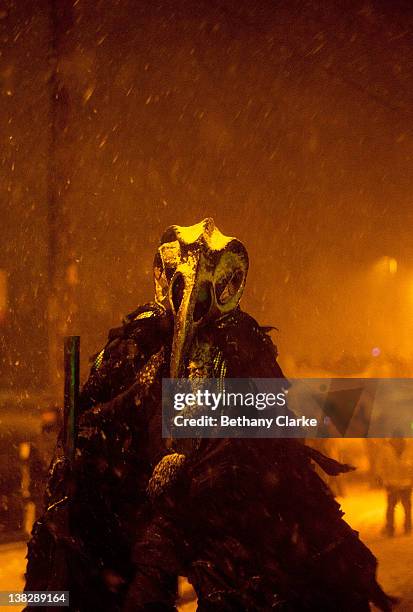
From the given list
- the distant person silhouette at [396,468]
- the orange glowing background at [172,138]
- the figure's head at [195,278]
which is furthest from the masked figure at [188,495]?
the orange glowing background at [172,138]

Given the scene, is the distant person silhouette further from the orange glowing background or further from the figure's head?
the figure's head

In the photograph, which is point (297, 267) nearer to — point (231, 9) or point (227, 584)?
point (231, 9)

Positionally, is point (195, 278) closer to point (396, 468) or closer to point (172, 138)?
point (396, 468)

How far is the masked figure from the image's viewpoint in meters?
1.21

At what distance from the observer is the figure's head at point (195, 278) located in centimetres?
127

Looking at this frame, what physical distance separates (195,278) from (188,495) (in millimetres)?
419

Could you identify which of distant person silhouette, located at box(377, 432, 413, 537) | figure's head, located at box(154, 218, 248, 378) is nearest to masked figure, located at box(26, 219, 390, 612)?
figure's head, located at box(154, 218, 248, 378)

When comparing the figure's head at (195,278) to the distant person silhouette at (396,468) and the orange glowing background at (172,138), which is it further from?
the orange glowing background at (172,138)

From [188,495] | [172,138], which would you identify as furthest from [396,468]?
[172,138]

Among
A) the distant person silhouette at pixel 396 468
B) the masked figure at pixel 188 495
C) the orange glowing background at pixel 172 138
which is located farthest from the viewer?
the orange glowing background at pixel 172 138

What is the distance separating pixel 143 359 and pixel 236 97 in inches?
66.4

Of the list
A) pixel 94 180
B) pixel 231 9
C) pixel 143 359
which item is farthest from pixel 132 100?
pixel 143 359

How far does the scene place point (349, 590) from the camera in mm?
1251

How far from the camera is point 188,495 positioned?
1.22m
